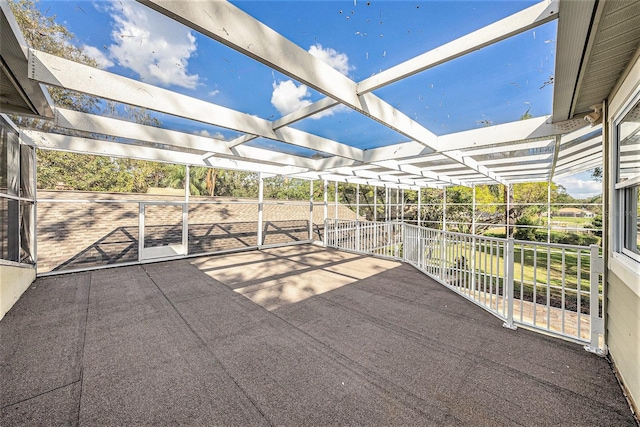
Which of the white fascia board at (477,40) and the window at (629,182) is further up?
the white fascia board at (477,40)

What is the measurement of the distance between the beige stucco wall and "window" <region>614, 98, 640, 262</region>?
690 centimetres

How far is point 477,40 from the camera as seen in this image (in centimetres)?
192

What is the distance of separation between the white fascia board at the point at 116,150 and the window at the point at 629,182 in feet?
20.0

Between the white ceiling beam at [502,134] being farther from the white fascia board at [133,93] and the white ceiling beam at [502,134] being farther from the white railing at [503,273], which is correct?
the white fascia board at [133,93]

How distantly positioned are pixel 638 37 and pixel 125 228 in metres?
10.2

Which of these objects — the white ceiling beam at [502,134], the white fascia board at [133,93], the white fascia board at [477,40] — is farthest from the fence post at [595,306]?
the white fascia board at [133,93]

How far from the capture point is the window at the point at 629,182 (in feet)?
6.23

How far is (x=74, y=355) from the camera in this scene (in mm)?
2367

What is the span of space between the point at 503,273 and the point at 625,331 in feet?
5.29

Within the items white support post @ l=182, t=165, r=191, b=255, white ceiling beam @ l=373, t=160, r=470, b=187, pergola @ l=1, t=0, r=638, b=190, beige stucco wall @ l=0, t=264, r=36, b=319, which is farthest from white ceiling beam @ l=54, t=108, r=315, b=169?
white ceiling beam @ l=373, t=160, r=470, b=187

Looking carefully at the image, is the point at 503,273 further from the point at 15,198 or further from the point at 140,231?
the point at 15,198

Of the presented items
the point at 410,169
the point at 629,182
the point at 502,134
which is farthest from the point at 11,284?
the point at 410,169

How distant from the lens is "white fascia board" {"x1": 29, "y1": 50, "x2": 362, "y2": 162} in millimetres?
2369

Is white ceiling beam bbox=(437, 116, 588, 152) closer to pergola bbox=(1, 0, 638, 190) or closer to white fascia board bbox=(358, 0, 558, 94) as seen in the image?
pergola bbox=(1, 0, 638, 190)
